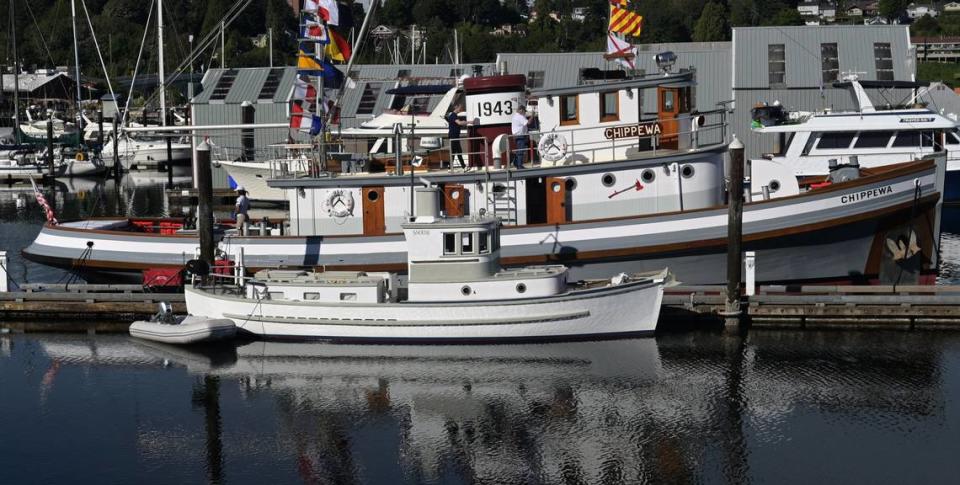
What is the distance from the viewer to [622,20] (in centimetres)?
3078

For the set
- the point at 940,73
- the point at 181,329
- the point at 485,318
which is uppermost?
the point at 940,73

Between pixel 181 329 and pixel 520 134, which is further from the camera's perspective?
pixel 520 134

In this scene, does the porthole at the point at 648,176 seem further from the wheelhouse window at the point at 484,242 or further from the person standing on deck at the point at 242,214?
the person standing on deck at the point at 242,214

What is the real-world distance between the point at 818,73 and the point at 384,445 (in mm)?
36054

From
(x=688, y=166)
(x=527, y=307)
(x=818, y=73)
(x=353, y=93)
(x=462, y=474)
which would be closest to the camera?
(x=462, y=474)

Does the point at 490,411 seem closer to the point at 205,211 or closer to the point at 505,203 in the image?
the point at 505,203

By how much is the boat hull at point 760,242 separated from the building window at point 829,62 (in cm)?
2409

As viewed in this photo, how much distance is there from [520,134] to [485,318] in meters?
5.36

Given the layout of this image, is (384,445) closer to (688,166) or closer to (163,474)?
(163,474)

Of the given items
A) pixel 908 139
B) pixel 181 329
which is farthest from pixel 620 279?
pixel 908 139

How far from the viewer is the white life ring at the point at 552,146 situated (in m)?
27.3

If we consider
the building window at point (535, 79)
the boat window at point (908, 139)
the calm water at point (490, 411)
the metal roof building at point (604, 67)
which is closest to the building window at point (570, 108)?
the calm water at point (490, 411)

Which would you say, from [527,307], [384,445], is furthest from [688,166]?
[384,445]

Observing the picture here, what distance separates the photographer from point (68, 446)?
19.3 metres
